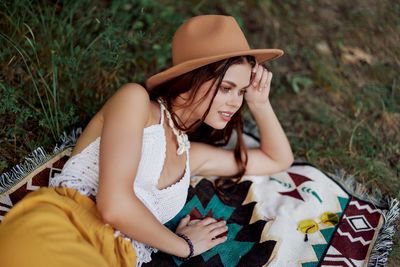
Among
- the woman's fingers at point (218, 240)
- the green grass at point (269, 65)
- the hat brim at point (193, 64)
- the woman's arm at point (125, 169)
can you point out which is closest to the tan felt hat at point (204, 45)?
the hat brim at point (193, 64)

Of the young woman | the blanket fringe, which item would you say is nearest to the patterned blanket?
the blanket fringe

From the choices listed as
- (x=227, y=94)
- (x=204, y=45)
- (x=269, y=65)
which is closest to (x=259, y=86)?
(x=227, y=94)

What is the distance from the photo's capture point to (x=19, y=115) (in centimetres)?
277

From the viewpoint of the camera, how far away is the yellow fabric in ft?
6.01

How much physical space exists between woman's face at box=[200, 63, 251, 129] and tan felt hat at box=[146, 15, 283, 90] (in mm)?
80

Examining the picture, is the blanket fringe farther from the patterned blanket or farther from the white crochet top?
the white crochet top

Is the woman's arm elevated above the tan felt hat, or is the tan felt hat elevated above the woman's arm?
the tan felt hat

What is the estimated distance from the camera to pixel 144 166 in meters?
2.27

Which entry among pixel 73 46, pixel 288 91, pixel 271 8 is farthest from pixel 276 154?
pixel 271 8

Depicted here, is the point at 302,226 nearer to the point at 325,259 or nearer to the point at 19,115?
the point at 325,259

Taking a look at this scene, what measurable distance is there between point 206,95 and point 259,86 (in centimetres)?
46

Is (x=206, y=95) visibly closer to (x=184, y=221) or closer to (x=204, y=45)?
(x=204, y=45)

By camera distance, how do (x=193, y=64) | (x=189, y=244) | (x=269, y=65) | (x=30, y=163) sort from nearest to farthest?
(x=193, y=64) → (x=189, y=244) → (x=30, y=163) → (x=269, y=65)

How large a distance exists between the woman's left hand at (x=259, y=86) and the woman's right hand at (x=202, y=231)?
0.60 meters
